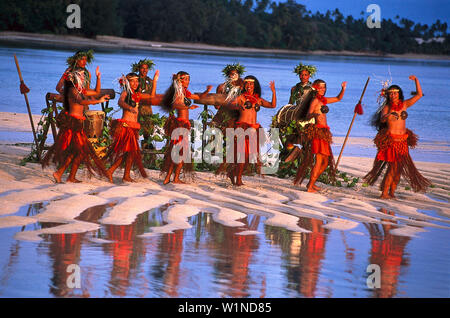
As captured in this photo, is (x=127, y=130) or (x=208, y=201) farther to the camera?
(x=127, y=130)

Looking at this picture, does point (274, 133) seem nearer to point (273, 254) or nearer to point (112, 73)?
point (273, 254)

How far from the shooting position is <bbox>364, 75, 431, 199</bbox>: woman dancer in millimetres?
10188

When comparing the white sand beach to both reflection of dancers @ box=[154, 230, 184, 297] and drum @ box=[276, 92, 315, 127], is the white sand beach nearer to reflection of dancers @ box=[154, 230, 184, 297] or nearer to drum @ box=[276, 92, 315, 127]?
reflection of dancers @ box=[154, 230, 184, 297]

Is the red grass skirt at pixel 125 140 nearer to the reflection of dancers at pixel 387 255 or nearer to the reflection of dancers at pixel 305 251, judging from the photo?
the reflection of dancers at pixel 305 251

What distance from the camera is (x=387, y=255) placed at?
24.4 feet

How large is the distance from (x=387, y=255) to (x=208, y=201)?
266cm

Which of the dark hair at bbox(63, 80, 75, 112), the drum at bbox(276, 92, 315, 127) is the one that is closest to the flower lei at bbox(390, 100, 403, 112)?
the drum at bbox(276, 92, 315, 127)

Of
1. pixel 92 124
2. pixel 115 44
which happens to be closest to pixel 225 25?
pixel 115 44

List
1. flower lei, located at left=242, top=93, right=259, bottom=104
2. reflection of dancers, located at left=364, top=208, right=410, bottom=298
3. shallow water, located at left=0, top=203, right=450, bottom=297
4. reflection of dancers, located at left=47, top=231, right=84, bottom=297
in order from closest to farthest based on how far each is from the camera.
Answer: reflection of dancers, located at left=47, top=231, right=84, bottom=297
shallow water, located at left=0, top=203, right=450, bottom=297
reflection of dancers, located at left=364, top=208, right=410, bottom=298
flower lei, located at left=242, top=93, right=259, bottom=104

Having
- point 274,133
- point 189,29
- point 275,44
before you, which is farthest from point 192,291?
point 275,44

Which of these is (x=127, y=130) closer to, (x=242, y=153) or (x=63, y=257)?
(x=242, y=153)

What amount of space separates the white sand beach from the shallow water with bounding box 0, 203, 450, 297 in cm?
19

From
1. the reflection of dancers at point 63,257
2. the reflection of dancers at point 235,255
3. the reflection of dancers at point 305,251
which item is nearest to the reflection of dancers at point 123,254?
the reflection of dancers at point 63,257
